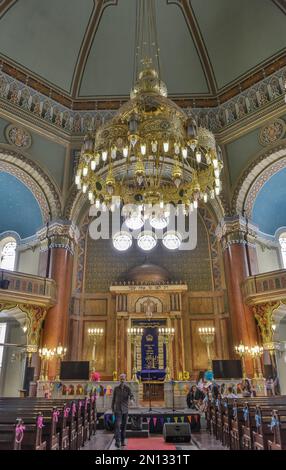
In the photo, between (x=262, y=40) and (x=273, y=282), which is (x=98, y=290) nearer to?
(x=273, y=282)

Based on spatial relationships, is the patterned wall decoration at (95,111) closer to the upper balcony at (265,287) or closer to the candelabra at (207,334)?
the upper balcony at (265,287)

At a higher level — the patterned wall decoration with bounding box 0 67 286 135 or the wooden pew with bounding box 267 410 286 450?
the patterned wall decoration with bounding box 0 67 286 135

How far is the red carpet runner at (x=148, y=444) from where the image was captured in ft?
22.6

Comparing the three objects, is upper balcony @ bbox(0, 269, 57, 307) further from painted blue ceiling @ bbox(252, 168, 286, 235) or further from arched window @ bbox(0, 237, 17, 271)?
painted blue ceiling @ bbox(252, 168, 286, 235)

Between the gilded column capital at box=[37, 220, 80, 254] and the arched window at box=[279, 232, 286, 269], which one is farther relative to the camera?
the arched window at box=[279, 232, 286, 269]

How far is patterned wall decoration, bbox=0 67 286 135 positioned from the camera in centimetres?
1617

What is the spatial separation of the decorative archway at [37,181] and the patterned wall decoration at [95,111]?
2.77m

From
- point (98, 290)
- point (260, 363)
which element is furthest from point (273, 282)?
point (98, 290)

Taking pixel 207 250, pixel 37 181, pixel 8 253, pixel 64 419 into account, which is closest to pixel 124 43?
pixel 37 181

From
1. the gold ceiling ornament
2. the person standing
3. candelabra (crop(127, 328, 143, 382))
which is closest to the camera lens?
the person standing

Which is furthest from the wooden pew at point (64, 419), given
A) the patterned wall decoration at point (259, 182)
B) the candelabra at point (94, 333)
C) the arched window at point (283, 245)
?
the arched window at point (283, 245)

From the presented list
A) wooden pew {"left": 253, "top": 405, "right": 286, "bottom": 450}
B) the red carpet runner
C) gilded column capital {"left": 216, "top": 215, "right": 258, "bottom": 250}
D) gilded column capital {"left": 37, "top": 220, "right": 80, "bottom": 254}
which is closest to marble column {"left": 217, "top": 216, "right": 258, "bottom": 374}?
gilded column capital {"left": 216, "top": 215, "right": 258, "bottom": 250}

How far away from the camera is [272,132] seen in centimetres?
1587

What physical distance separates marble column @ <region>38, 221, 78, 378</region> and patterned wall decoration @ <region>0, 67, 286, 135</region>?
215 inches
